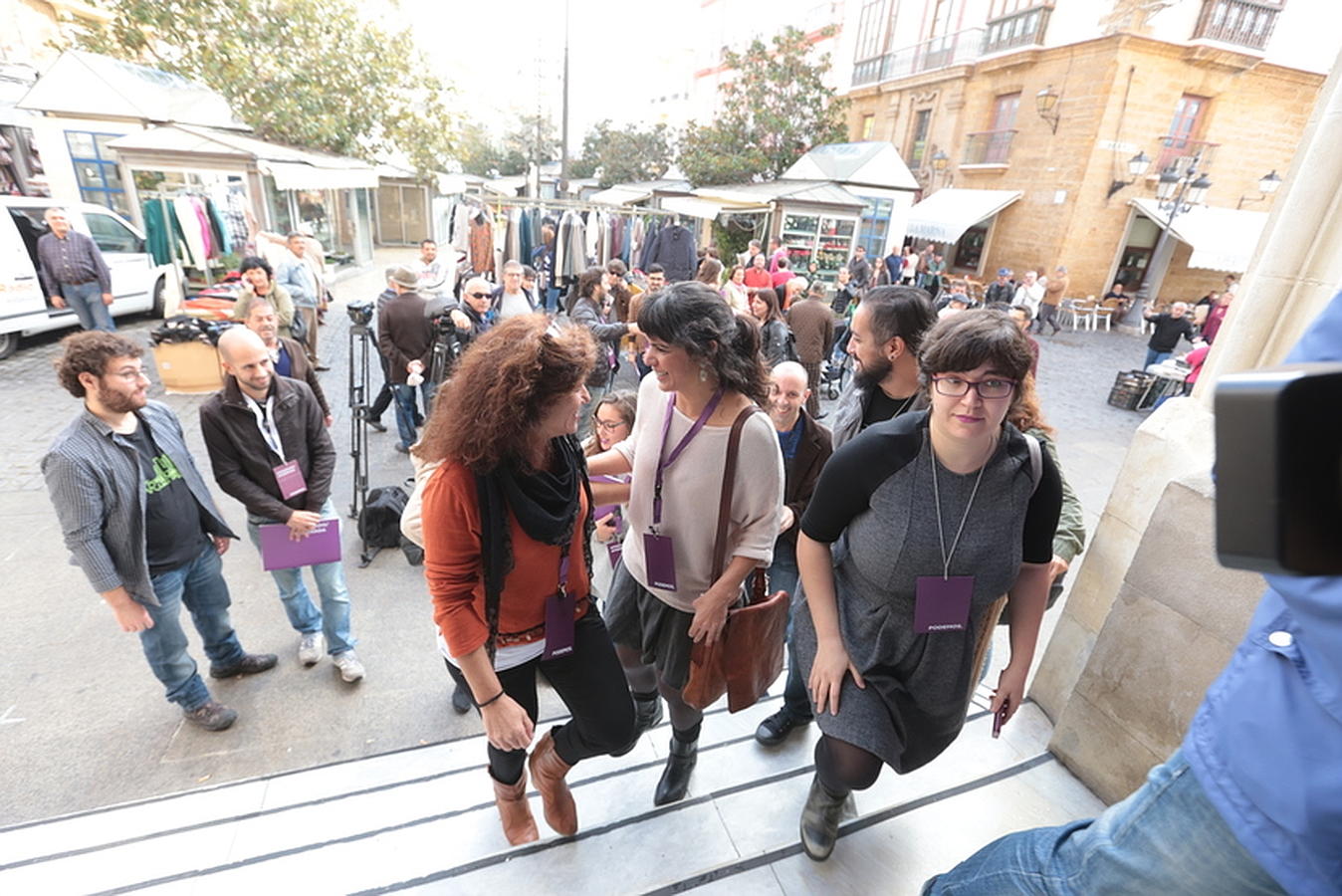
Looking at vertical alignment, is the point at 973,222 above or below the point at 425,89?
below

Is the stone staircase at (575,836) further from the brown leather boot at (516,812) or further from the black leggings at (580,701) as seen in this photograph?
the black leggings at (580,701)

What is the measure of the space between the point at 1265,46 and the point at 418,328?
73.7ft

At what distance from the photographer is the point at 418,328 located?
5305 millimetres

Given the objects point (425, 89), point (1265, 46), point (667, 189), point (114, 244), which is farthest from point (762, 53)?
point (114, 244)

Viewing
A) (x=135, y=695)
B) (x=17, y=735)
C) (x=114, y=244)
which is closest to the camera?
(x=17, y=735)

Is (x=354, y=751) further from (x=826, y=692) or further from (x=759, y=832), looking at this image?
(x=826, y=692)

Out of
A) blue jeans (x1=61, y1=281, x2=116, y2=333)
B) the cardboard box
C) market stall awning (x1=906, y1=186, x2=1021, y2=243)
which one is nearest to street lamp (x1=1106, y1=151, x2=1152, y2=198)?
market stall awning (x1=906, y1=186, x2=1021, y2=243)

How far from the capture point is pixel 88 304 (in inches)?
297

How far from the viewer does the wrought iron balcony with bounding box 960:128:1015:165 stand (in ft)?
61.7

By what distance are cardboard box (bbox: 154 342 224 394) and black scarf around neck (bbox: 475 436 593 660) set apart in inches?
223

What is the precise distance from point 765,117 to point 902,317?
23351mm

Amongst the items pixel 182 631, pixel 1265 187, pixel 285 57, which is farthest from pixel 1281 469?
pixel 1265 187

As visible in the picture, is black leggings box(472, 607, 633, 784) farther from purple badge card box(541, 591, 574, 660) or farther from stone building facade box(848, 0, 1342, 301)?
stone building facade box(848, 0, 1342, 301)

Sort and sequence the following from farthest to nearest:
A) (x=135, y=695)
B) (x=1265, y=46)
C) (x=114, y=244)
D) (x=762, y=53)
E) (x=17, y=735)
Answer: (x=762, y=53) < (x=1265, y=46) < (x=114, y=244) < (x=135, y=695) < (x=17, y=735)
